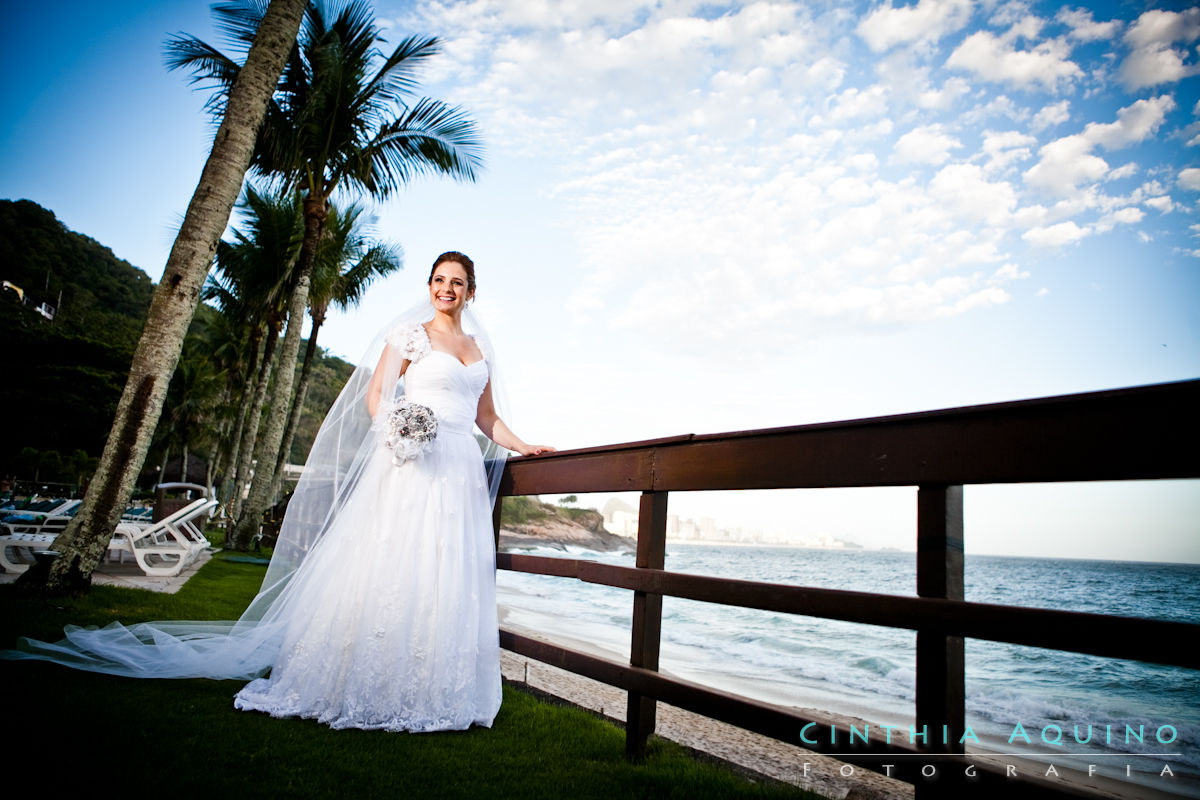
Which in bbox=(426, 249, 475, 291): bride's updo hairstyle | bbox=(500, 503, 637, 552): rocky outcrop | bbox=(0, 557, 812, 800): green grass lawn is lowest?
bbox=(500, 503, 637, 552): rocky outcrop

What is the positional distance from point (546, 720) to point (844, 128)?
51.2 feet

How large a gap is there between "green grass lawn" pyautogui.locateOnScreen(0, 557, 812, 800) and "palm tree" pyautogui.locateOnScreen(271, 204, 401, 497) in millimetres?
12869

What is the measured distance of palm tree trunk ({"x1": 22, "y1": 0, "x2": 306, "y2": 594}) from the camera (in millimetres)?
4461

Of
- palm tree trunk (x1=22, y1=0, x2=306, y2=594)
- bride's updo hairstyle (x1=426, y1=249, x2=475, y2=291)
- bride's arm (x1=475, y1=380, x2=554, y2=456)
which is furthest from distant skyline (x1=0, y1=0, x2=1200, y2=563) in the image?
palm tree trunk (x1=22, y1=0, x2=306, y2=594)

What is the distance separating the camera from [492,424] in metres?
3.77

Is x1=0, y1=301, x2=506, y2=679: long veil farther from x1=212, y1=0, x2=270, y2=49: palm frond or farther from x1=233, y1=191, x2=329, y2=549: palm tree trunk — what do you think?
x1=233, y1=191, x2=329, y2=549: palm tree trunk

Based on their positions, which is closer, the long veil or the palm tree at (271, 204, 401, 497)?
the long veil

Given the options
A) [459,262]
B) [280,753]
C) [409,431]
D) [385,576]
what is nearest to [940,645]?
[280,753]

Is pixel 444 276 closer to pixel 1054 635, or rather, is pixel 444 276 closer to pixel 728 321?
pixel 1054 635

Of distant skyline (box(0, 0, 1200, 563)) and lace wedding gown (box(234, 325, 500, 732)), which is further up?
distant skyline (box(0, 0, 1200, 563))

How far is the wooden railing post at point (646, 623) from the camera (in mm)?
2340

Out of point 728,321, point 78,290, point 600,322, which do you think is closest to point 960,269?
point 728,321

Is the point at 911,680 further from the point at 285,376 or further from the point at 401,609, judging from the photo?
the point at 285,376

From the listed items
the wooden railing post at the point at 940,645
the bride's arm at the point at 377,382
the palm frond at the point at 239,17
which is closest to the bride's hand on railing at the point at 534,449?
the bride's arm at the point at 377,382
